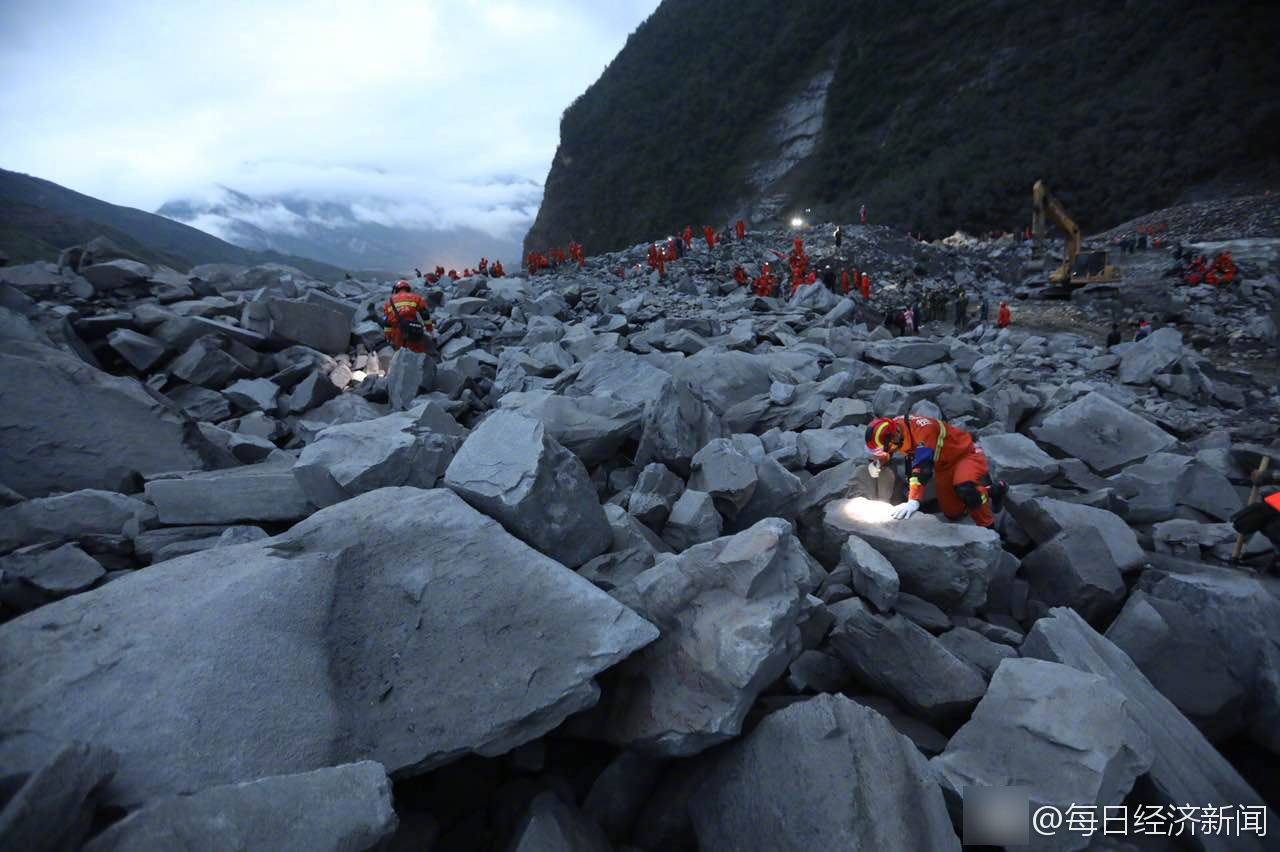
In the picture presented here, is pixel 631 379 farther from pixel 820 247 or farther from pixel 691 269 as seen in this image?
pixel 820 247

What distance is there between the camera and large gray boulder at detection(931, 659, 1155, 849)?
6.52ft

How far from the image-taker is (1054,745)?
208 centimetres

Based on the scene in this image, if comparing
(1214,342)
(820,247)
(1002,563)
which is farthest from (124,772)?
(820,247)

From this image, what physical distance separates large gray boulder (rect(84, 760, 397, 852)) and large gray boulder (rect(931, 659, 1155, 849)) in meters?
1.98

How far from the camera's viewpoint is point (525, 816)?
1.92 metres

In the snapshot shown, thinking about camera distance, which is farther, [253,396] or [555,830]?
[253,396]

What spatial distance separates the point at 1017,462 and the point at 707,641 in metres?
4.14

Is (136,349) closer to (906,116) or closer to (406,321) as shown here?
(406,321)

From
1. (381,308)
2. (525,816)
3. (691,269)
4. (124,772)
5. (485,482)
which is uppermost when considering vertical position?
(691,269)

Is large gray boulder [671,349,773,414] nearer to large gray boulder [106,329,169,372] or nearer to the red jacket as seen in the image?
the red jacket

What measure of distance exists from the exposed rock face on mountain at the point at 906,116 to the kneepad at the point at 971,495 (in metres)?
36.5

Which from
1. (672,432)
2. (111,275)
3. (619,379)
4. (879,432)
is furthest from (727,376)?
(111,275)

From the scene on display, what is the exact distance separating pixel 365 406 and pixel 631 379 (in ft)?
10.2

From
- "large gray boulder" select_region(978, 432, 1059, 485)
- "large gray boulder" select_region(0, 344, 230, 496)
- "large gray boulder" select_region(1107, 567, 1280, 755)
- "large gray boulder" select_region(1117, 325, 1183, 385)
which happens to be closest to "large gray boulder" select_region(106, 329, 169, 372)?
"large gray boulder" select_region(0, 344, 230, 496)
